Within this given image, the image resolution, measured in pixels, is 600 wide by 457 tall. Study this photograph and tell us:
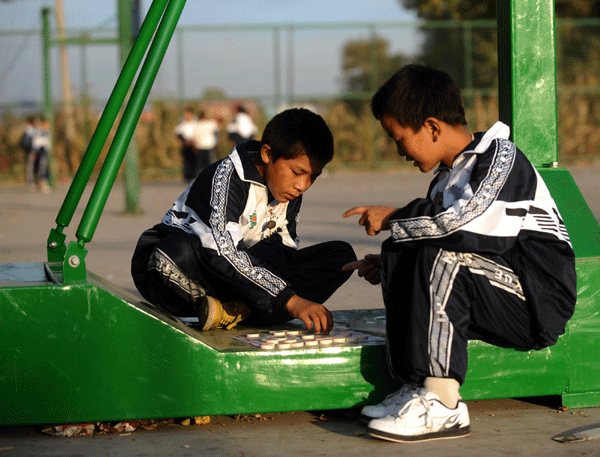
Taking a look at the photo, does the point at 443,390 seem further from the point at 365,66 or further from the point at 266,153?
the point at 365,66

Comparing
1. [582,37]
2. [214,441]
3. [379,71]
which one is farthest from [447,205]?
[582,37]

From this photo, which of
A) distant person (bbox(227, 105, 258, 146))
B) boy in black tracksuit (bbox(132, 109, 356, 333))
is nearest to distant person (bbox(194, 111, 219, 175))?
distant person (bbox(227, 105, 258, 146))

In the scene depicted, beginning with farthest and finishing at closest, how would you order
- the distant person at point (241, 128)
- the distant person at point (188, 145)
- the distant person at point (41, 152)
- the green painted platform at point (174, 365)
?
1. the distant person at point (41, 152)
2. the distant person at point (188, 145)
3. the distant person at point (241, 128)
4. the green painted platform at point (174, 365)

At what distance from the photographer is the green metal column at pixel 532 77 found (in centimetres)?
298

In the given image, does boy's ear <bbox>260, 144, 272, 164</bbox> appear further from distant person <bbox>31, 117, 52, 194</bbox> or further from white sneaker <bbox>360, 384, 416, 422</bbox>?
distant person <bbox>31, 117, 52, 194</bbox>

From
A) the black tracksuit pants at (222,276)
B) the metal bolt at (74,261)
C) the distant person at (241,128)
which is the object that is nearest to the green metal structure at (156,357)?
the metal bolt at (74,261)

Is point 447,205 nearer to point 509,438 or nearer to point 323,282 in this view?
point 509,438

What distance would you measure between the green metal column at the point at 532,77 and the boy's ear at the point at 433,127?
0.48 meters

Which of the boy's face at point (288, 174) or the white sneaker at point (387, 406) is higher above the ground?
the boy's face at point (288, 174)

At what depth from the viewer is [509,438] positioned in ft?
8.20

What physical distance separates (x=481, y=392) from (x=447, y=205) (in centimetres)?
61

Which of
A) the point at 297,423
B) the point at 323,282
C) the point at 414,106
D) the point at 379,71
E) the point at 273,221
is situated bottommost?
the point at 297,423

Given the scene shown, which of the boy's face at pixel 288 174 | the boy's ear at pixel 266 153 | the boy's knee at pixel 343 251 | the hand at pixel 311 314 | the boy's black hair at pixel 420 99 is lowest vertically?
the hand at pixel 311 314

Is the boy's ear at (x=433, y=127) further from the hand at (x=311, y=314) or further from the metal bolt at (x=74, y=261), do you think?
the metal bolt at (x=74, y=261)
